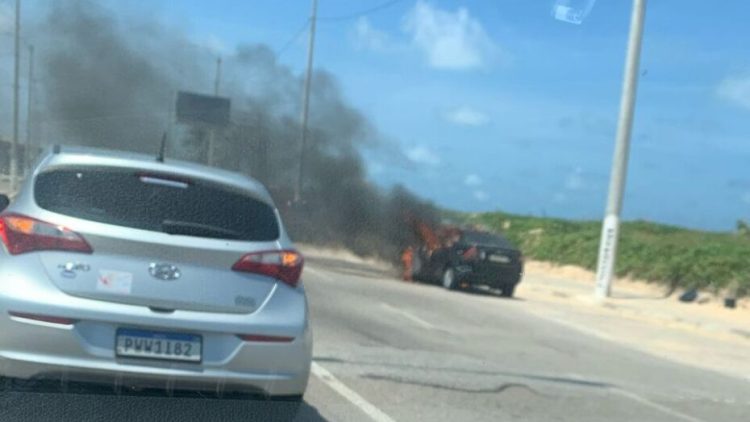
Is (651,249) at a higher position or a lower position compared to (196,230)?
lower

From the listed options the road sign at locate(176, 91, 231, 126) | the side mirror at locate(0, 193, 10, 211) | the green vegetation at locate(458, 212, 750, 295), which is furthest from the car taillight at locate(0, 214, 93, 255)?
the green vegetation at locate(458, 212, 750, 295)

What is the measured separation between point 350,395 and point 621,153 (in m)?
→ 17.3

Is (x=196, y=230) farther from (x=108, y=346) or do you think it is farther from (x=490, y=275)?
(x=490, y=275)

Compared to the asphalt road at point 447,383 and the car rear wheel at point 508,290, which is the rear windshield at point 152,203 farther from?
the car rear wheel at point 508,290

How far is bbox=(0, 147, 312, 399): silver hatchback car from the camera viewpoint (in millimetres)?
5172

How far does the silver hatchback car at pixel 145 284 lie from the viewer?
17.0 ft

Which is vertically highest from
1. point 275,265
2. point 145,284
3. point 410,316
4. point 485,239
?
point 275,265

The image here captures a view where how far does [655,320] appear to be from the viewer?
20.5 meters

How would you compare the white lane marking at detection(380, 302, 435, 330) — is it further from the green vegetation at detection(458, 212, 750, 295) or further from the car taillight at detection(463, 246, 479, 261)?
the green vegetation at detection(458, 212, 750, 295)

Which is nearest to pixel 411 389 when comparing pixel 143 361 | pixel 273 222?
pixel 273 222

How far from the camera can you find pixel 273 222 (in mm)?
5844

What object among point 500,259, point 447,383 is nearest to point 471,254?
point 500,259

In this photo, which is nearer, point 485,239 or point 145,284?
point 145,284

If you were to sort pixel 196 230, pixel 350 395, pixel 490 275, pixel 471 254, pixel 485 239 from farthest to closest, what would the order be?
1. pixel 485 239
2. pixel 490 275
3. pixel 471 254
4. pixel 350 395
5. pixel 196 230
